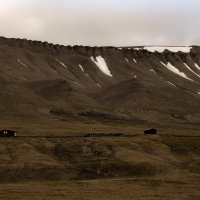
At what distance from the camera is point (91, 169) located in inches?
3506

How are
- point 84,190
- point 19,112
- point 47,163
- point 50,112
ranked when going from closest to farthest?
1. point 84,190
2. point 47,163
3. point 19,112
4. point 50,112

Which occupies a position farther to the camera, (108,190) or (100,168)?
(100,168)

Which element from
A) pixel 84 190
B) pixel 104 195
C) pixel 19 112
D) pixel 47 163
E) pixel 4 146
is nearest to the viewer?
pixel 104 195

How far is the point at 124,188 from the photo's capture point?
71.2 metres

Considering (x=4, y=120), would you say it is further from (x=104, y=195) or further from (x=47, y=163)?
(x=104, y=195)

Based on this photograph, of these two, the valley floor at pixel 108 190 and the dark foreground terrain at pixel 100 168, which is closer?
the valley floor at pixel 108 190

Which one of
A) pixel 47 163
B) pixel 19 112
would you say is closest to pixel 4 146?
pixel 47 163

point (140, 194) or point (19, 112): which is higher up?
point (19, 112)

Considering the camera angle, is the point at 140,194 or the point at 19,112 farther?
the point at 19,112

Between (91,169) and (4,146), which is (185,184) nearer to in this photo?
(91,169)

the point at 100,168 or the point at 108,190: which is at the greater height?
the point at 100,168

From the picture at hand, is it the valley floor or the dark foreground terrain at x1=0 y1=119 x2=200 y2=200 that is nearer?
the valley floor

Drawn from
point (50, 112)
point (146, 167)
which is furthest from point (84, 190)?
point (50, 112)

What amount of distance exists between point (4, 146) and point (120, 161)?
2236 centimetres
